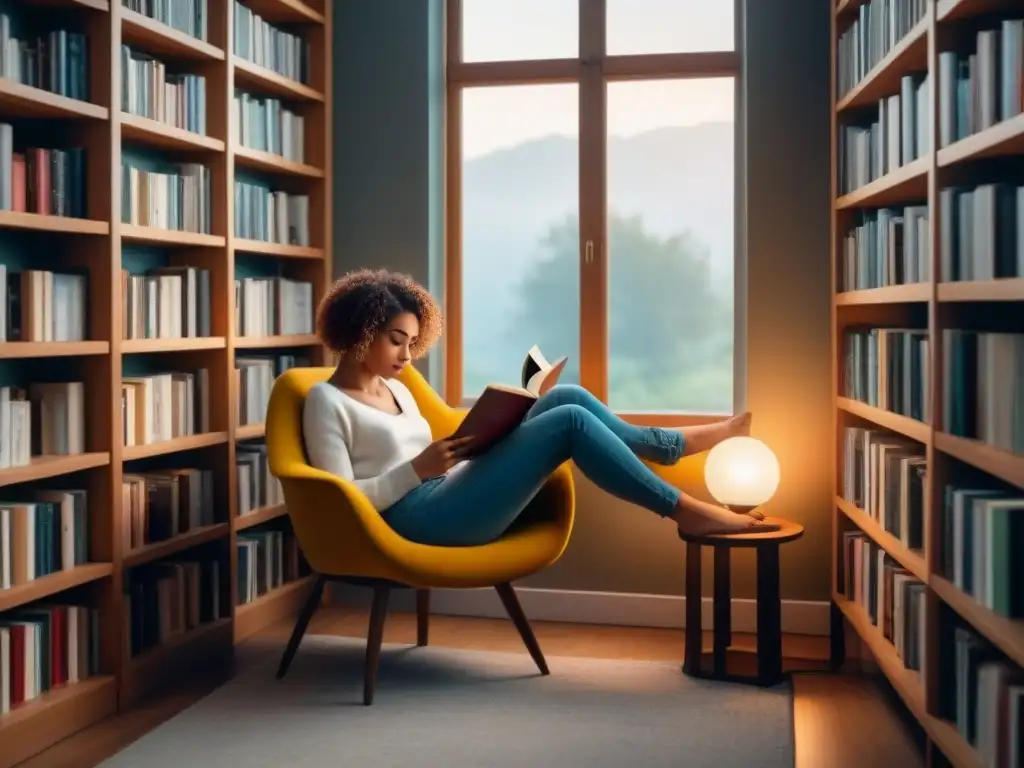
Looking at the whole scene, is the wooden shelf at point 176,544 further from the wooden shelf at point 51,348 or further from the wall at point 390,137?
the wall at point 390,137

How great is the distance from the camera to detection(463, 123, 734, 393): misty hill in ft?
14.5

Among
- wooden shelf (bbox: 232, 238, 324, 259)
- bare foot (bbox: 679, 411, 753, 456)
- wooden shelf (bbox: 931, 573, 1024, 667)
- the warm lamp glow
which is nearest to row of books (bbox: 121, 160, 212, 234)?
wooden shelf (bbox: 232, 238, 324, 259)

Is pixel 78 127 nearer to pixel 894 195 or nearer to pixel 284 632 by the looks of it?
pixel 284 632

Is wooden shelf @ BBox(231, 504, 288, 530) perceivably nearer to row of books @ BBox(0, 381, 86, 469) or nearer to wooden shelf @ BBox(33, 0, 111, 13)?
row of books @ BBox(0, 381, 86, 469)

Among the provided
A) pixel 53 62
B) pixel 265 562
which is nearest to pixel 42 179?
pixel 53 62

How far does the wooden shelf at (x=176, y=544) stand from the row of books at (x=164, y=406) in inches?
11.9

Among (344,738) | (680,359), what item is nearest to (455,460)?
(344,738)

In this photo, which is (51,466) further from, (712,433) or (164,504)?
(712,433)

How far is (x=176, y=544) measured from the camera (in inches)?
144

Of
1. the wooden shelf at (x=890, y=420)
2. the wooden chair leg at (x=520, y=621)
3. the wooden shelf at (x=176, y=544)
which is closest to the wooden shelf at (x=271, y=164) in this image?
the wooden shelf at (x=176, y=544)

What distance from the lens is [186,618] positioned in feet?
12.3

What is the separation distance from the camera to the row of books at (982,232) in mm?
2369

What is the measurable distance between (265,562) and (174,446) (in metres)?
0.78

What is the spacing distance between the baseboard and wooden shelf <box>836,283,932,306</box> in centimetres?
112
